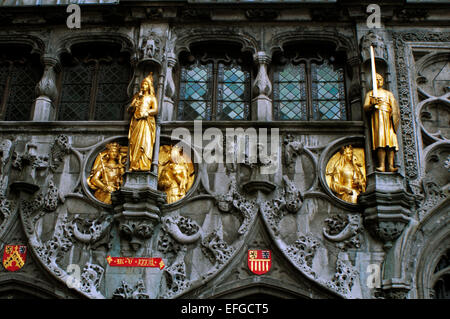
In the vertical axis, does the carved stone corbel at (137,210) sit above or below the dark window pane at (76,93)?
below

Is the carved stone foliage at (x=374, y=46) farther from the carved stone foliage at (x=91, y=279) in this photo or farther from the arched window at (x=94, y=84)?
the carved stone foliage at (x=91, y=279)

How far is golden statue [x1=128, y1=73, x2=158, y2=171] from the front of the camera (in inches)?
452

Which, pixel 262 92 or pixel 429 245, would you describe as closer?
pixel 429 245

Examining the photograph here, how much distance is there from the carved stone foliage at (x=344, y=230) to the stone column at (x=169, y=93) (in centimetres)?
401

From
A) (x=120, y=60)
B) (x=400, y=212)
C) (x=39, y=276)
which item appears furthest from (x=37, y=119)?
(x=400, y=212)

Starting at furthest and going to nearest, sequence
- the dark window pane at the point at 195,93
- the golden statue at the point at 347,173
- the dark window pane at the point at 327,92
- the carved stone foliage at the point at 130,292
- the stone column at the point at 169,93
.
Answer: the dark window pane at the point at 195,93 → the dark window pane at the point at 327,92 → the stone column at the point at 169,93 → the golden statue at the point at 347,173 → the carved stone foliage at the point at 130,292

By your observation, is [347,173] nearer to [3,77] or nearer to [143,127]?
[143,127]

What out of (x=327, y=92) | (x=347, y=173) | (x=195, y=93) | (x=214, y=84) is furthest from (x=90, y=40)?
(x=347, y=173)

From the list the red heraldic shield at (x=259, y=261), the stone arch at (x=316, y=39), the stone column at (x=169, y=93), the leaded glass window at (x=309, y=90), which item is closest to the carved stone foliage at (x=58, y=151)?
the stone column at (x=169, y=93)

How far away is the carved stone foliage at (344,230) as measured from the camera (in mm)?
11008

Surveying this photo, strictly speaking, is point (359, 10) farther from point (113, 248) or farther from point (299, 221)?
point (113, 248)

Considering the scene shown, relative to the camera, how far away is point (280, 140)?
1197cm

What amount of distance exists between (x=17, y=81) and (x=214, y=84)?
4.64m

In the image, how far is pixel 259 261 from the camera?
36.0 ft
